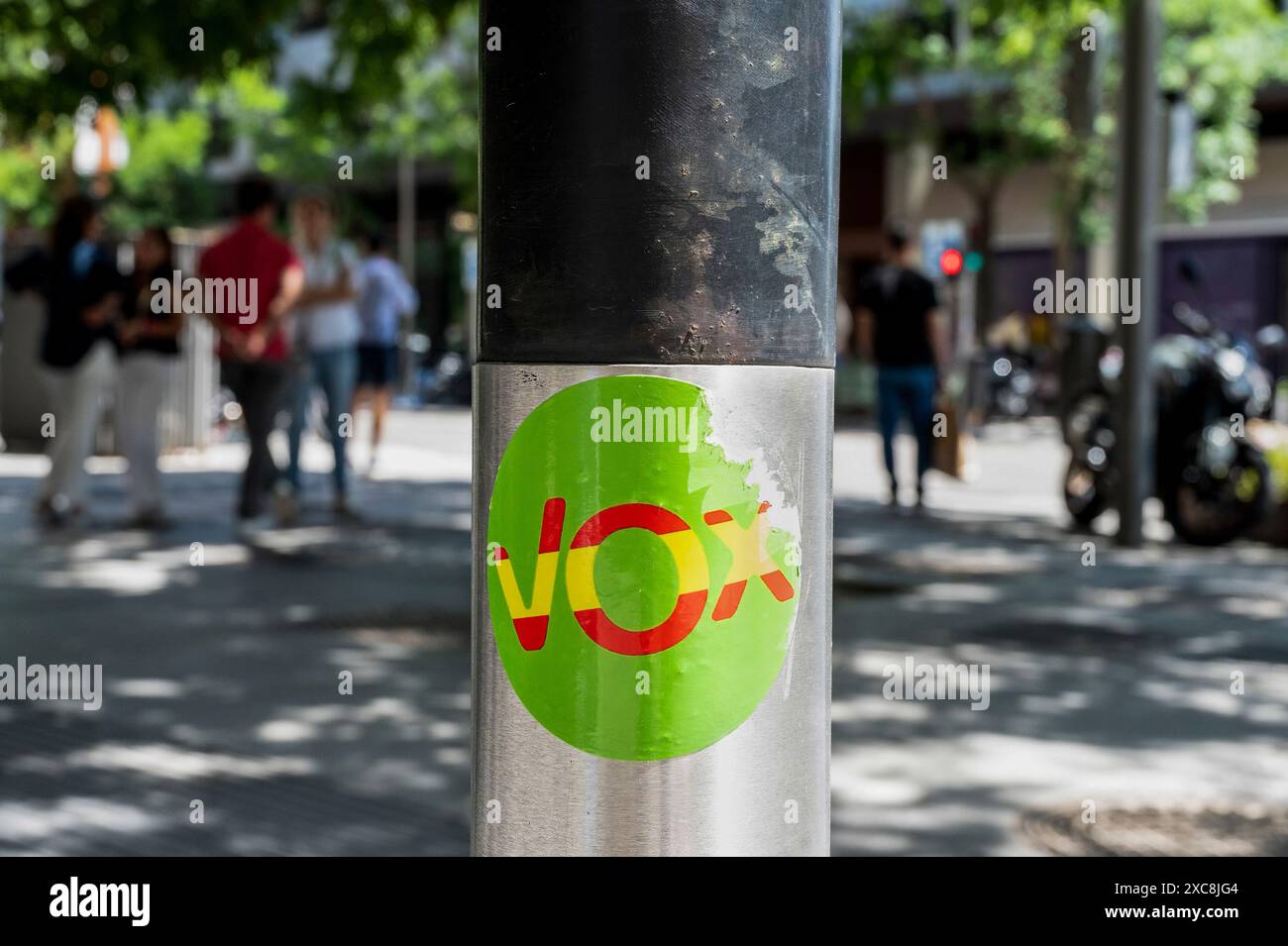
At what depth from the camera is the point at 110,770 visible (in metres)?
5.55

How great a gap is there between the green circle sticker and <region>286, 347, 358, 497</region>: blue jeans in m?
10.2

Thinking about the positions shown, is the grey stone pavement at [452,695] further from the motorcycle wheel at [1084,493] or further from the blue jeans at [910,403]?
the blue jeans at [910,403]

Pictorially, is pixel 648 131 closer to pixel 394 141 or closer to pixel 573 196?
pixel 573 196

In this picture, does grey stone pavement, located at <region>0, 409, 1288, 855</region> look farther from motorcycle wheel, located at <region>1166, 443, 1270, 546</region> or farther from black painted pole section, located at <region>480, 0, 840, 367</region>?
black painted pole section, located at <region>480, 0, 840, 367</region>

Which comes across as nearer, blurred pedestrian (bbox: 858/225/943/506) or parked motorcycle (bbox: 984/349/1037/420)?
blurred pedestrian (bbox: 858/225/943/506)

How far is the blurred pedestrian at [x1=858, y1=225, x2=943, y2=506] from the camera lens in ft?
43.4

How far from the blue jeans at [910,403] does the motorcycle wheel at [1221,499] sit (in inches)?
84.2

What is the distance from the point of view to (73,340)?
39.3 feet

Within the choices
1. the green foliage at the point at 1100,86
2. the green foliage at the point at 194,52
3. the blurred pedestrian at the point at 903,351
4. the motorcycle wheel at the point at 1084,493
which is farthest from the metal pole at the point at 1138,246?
the green foliage at the point at 1100,86

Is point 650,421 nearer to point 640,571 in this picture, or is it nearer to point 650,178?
point 640,571

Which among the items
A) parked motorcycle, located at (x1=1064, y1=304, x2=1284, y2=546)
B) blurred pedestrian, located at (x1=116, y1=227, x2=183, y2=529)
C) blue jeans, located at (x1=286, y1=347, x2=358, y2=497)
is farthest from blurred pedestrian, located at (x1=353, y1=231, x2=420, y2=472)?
parked motorcycle, located at (x1=1064, y1=304, x2=1284, y2=546)

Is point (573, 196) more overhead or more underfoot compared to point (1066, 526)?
more overhead
